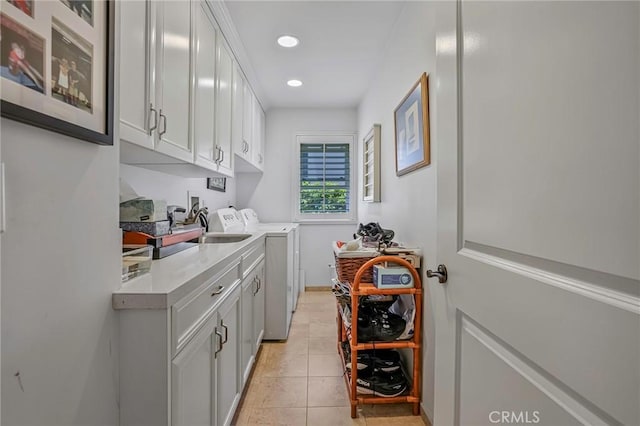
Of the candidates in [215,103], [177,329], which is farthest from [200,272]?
[215,103]

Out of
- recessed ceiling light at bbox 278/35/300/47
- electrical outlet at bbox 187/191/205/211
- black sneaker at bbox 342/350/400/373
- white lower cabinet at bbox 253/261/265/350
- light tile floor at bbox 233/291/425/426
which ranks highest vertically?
recessed ceiling light at bbox 278/35/300/47

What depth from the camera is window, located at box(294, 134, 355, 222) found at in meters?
4.12

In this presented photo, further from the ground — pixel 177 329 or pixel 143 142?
pixel 143 142

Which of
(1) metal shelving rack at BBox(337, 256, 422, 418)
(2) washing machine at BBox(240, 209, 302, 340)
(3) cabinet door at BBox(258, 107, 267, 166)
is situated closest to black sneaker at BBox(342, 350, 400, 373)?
(1) metal shelving rack at BBox(337, 256, 422, 418)

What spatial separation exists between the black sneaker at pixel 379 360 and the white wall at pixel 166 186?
5.41 ft

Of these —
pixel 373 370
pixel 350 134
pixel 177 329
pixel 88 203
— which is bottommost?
pixel 373 370

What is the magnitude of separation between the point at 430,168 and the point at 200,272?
1.20 meters

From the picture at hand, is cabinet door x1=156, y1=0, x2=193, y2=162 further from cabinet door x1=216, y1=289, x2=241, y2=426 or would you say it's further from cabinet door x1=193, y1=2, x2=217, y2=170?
cabinet door x1=216, y1=289, x2=241, y2=426

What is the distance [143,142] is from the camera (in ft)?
4.04

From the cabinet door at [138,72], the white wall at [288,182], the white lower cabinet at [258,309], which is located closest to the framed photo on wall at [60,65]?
the cabinet door at [138,72]

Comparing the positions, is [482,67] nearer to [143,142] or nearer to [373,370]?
[143,142]

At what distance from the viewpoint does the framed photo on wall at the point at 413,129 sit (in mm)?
1603

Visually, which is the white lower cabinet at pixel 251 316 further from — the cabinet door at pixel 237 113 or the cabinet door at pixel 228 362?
the cabinet door at pixel 237 113

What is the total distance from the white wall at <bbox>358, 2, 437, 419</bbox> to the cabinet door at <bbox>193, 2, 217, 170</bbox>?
1.27m
